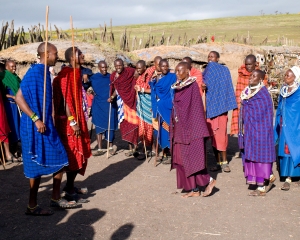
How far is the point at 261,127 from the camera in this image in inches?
260

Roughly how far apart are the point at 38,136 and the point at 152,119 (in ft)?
13.8

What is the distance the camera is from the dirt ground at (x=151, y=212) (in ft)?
16.9

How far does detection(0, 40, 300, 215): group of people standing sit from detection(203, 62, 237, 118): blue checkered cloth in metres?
0.02

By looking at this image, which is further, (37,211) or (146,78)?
(146,78)

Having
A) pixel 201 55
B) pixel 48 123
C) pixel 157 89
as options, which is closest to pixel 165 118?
pixel 157 89

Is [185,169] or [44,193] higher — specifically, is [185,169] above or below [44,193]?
above

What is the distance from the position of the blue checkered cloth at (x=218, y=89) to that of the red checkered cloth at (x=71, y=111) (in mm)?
2895

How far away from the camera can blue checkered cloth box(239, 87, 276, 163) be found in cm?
660

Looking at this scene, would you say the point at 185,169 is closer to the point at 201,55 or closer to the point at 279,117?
the point at 279,117

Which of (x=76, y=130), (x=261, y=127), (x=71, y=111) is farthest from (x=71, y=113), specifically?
(x=261, y=127)

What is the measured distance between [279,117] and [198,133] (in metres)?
1.78

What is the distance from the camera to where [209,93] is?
8.16m

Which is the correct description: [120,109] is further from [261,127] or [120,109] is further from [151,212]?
[151,212]

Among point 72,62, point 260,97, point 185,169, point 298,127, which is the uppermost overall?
point 72,62
